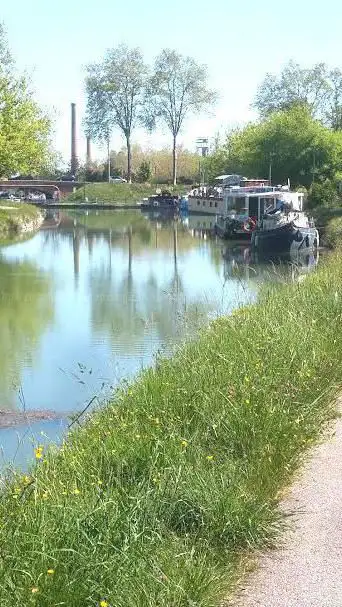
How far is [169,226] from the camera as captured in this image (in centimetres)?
6588

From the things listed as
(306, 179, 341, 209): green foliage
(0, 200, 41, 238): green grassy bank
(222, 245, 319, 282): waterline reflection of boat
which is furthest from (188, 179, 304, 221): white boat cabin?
(0, 200, 41, 238): green grassy bank

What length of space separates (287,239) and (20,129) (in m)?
14.4

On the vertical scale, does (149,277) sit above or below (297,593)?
below

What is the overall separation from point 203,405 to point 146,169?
105 metres

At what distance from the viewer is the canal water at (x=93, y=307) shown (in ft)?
43.0

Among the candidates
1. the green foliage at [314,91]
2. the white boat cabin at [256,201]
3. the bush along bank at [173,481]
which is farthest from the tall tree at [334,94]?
the bush along bank at [173,481]

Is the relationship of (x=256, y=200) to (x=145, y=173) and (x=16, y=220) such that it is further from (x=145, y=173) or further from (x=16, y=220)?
(x=145, y=173)

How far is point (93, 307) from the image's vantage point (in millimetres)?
22984

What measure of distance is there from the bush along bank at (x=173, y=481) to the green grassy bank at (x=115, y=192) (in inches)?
3568

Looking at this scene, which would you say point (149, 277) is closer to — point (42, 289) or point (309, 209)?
point (42, 289)

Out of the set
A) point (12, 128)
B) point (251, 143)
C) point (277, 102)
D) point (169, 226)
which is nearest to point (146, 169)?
point (277, 102)

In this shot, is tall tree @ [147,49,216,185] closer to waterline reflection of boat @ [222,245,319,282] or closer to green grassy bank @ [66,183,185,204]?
green grassy bank @ [66,183,185,204]

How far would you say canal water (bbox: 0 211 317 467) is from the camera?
13.1 metres

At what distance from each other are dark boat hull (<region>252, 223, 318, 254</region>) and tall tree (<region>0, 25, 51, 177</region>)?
Answer: 482 inches
